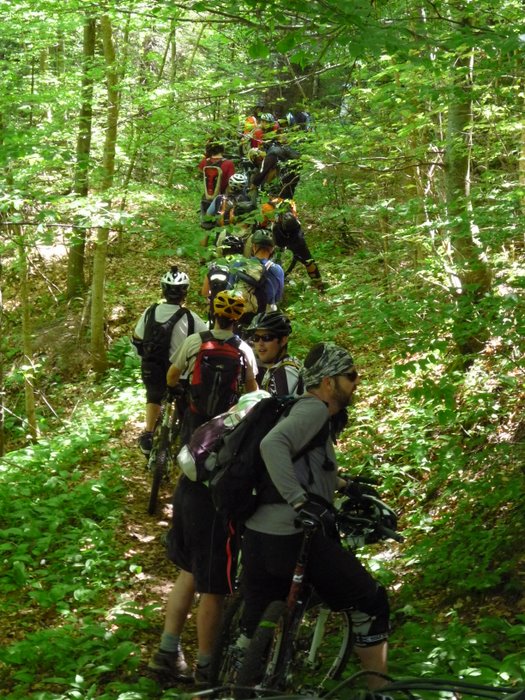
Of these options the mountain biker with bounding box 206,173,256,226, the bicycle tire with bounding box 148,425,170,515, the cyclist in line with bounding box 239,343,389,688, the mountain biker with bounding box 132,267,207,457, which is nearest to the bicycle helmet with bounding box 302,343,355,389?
the cyclist in line with bounding box 239,343,389,688

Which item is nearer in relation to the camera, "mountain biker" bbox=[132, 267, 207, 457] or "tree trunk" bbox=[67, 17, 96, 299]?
"mountain biker" bbox=[132, 267, 207, 457]

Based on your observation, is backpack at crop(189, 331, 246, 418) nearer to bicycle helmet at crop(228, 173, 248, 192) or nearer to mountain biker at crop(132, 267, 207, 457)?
mountain biker at crop(132, 267, 207, 457)

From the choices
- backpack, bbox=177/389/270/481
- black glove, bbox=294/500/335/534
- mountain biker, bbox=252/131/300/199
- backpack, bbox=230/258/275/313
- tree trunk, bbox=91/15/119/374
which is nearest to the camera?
black glove, bbox=294/500/335/534

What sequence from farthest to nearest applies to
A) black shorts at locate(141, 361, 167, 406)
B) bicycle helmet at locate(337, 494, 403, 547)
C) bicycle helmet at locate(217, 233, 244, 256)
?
bicycle helmet at locate(217, 233, 244, 256) < black shorts at locate(141, 361, 167, 406) < bicycle helmet at locate(337, 494, 403, 547)

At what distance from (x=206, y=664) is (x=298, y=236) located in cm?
935

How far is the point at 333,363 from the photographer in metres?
4.00

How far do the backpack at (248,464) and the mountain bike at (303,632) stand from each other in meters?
0.34

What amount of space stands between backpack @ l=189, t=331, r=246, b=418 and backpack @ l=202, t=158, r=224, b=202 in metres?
8.41

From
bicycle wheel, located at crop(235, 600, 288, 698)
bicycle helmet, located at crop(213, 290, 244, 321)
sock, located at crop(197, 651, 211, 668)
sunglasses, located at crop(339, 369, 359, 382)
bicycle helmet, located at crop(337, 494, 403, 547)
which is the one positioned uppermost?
sunglasses, located at crop(339, 369, 359, 382)

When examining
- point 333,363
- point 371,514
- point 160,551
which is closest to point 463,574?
point 371,514

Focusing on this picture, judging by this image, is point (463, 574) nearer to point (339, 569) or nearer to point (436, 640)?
point (436, 640)

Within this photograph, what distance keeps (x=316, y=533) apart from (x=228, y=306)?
2.88 meters

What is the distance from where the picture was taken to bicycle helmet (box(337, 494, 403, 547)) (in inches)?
170

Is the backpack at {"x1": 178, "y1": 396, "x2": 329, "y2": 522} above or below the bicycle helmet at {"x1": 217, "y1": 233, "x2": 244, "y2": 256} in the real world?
above
